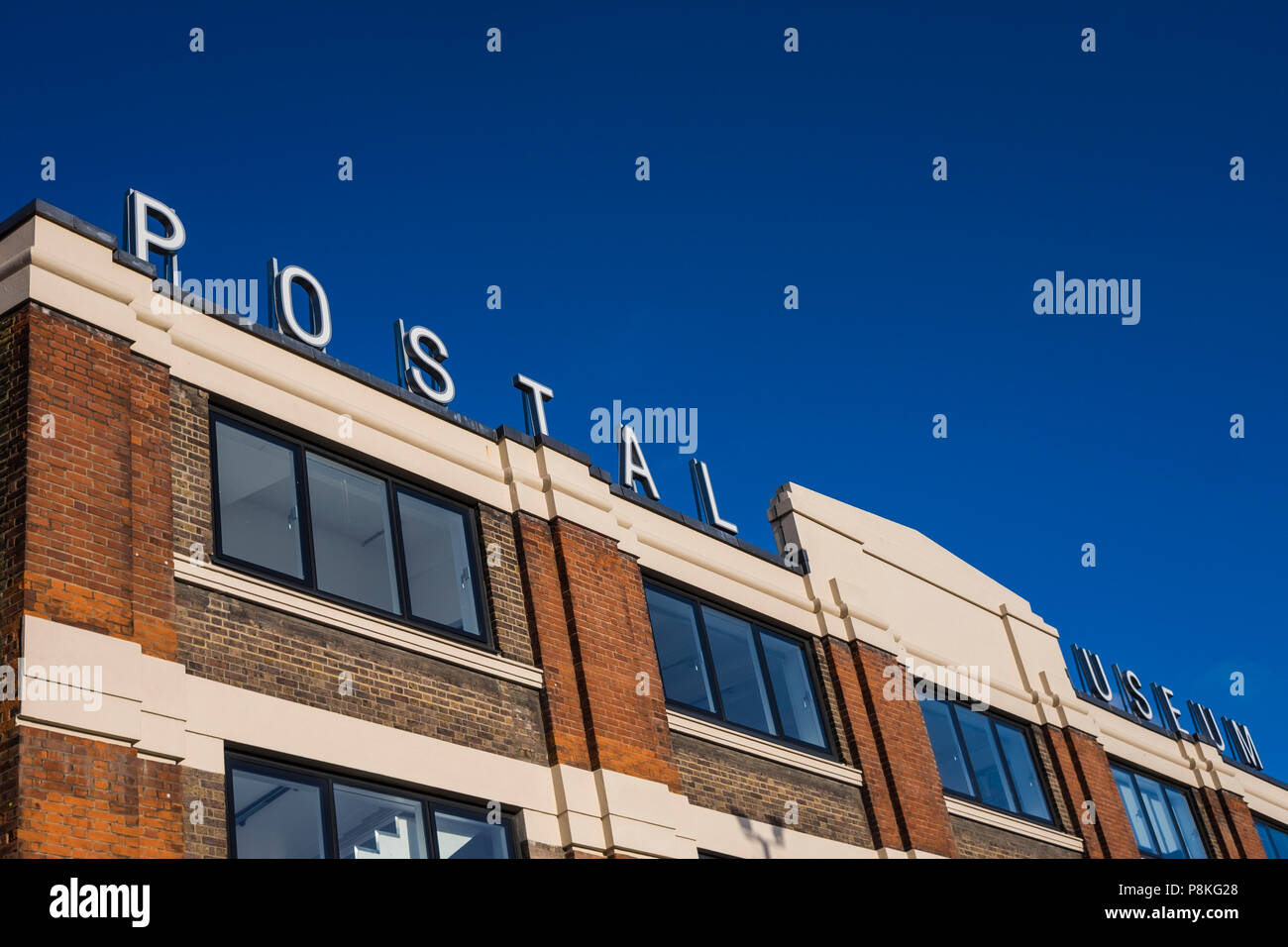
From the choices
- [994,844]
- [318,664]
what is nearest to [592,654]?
[318,664]

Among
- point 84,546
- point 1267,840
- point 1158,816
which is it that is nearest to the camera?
point 84,546

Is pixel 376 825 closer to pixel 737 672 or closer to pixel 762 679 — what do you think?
pixel 737 672

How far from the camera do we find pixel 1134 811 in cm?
2555

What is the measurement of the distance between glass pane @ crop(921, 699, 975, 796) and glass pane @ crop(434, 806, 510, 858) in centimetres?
928

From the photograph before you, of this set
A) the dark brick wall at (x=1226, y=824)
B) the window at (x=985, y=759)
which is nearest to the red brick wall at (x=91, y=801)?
the window at (x=985, y=759)

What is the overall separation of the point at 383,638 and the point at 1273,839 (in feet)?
78.6

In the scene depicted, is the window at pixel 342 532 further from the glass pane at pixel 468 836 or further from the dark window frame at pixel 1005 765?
the dark window frame at pixel 1005 765

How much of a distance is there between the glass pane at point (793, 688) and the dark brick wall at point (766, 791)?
820 mm

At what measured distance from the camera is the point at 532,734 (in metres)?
14.9

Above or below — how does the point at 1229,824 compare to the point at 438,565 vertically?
below
